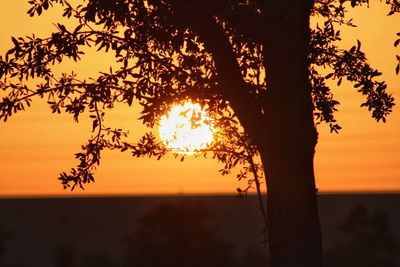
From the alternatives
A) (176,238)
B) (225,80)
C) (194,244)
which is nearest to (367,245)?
(194,244)

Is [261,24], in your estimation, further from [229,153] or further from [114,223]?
[114,223]

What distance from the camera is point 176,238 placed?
148 ft

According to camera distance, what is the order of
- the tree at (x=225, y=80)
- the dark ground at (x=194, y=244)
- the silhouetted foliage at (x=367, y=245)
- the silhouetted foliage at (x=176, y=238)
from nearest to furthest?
the tree at (x=225, y=80)
the silhouetted foliage at (x=176, y=238)
the dark ground at (x=194, y=244)
the silhouetted foliage at (x=367, y=245)

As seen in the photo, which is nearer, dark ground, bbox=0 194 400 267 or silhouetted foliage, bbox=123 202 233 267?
silhouetted foliage, bbox=123 202 233 267

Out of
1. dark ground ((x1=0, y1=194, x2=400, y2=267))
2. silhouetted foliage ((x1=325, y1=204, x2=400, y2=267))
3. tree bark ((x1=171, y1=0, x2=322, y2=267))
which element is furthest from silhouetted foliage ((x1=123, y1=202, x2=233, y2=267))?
tree bark ((x1=171, y1=0, x2=322, y2=267))

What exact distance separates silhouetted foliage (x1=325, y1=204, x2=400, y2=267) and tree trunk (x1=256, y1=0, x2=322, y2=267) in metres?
31.5

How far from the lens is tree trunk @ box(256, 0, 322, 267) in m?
23.2

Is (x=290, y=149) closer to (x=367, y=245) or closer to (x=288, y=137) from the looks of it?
(x=288, y=137)

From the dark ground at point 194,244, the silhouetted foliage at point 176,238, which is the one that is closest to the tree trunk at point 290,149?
the dark ground at point 194,244

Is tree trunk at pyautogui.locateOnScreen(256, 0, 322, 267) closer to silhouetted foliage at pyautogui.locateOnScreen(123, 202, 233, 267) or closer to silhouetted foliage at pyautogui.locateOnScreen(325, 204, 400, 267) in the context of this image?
silhouetted foliage at pyautogui.locateOnScreen(123, 202, 233, 267)

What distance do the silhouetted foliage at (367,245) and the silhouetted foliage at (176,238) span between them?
9672 mm

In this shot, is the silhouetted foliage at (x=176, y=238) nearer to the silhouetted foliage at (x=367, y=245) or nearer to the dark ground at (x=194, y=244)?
the dark ground at (x=194, y=244)

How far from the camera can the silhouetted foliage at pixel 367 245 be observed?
55188mm

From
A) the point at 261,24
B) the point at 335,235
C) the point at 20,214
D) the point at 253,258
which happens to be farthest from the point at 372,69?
the point at 20,214
